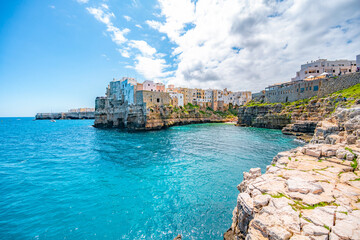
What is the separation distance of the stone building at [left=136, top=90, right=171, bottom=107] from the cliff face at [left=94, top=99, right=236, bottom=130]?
58.0 inches

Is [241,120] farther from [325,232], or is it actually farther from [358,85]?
[325,232]

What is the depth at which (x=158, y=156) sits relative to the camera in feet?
63.4

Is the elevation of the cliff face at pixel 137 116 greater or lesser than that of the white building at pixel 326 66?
lesser

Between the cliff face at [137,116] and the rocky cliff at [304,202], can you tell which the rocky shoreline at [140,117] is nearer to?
the cliff face at [137,116]

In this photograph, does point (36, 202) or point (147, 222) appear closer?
point (147, 222)

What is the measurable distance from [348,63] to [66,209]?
279ft

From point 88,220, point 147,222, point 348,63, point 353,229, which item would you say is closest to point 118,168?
point 88,220

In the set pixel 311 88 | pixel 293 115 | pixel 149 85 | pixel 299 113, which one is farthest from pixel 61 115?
pixel 311 88

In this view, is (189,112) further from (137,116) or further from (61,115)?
(61,115)

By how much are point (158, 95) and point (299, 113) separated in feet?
139

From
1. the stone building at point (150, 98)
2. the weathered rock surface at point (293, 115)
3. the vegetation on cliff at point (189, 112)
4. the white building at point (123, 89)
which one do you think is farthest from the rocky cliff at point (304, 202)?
the white building at point (123, 89)

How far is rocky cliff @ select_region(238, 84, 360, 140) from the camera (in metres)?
28.8

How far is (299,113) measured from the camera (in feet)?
127

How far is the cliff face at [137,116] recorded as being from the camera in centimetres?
4691
